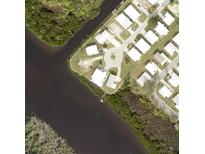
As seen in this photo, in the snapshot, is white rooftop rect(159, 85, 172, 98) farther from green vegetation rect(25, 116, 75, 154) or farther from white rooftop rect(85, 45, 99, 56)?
green vegetation rect(25, 116, 75, 154)

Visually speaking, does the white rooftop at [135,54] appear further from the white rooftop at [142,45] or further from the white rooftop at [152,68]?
the white rooftop at [152,68]

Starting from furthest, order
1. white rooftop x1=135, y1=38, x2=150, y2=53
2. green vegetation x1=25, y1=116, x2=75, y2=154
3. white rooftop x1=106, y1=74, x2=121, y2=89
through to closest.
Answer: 1. white rooftop x1=106, y1=74, x2=121, y2=89
2. white rooftop x1=135, y1=38, x2=150, y2=53
3. green vegetation x1=25, y1=116, x2=75, y2=154

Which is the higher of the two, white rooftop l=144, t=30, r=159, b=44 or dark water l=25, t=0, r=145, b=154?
white rooftop l=144, t=30, r=159, b=44

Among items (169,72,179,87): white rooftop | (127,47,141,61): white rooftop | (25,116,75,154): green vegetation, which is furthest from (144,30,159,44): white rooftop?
(25,116,75,154): green vegetation

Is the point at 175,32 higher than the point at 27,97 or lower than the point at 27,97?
higher

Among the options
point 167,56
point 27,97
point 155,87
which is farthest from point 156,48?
point 27,97
